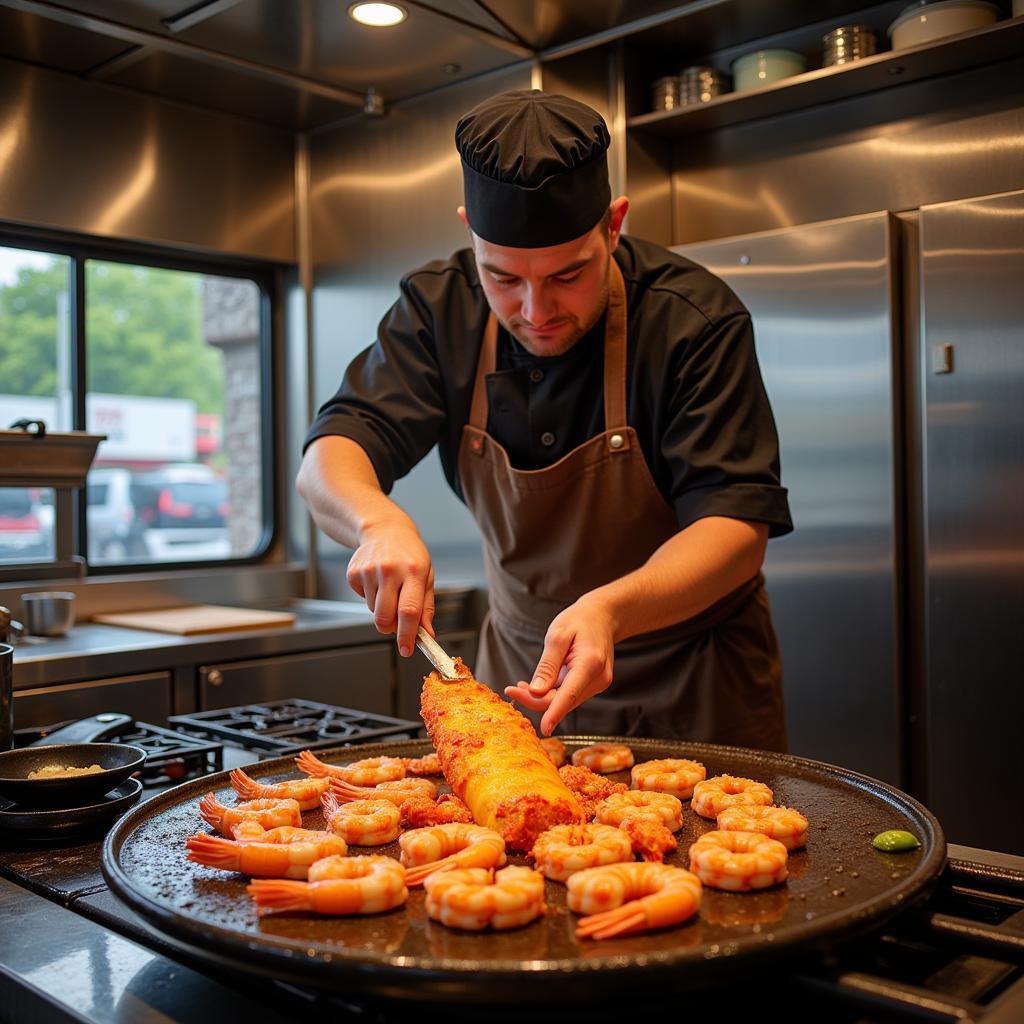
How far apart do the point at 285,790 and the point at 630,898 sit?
549 mm

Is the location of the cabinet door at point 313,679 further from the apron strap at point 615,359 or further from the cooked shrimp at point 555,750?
the cooked shrimp at point 555,750

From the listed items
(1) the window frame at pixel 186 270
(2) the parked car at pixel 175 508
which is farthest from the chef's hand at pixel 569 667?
(2) the parked car at pixel 175 508

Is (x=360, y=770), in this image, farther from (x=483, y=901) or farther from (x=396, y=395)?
(x=396, y=395)

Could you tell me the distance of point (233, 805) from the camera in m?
1.43

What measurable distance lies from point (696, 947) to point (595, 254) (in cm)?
122

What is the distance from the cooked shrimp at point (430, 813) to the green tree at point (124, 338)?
231 inches

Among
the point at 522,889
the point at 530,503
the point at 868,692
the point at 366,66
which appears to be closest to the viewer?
the point at 522,889

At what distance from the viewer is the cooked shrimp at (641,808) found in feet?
4.17

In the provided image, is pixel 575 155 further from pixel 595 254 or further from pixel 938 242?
pixel 938 242

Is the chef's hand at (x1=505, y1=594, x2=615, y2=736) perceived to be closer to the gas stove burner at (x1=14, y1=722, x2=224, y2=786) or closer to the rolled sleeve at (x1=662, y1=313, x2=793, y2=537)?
the rolled sleeve at (x1=662, y1=313, x2=793, y2=537)

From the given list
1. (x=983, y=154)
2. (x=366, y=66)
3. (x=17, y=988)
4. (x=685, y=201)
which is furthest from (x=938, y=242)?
(x=17, y=988)

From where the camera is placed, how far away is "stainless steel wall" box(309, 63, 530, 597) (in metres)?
4.04

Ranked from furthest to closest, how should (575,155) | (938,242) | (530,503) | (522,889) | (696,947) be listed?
(938,242), (530,503), (575,155), (522,889), (696,947)

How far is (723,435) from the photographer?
6.09 ft
